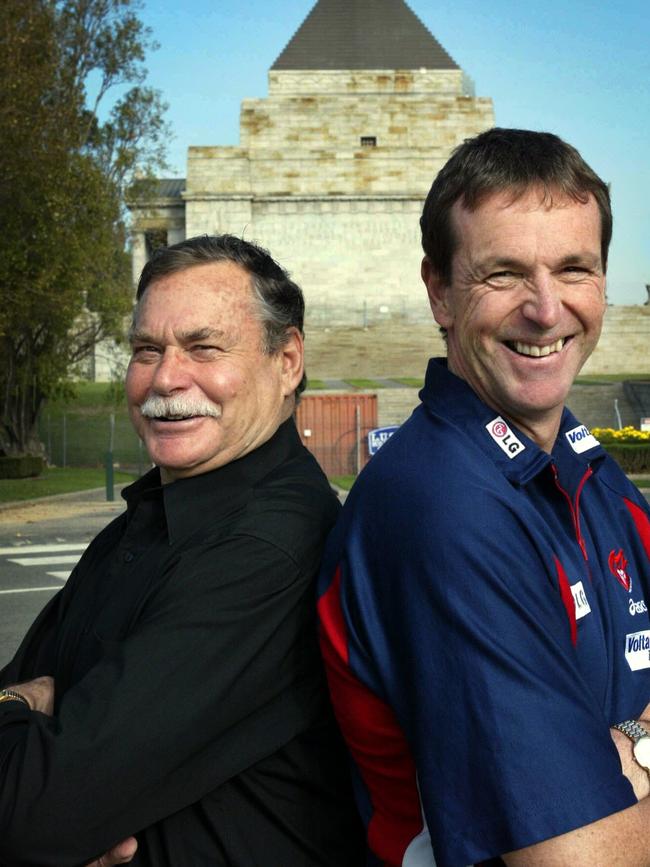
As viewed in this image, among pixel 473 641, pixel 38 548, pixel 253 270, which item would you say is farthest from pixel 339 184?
pixel 473 641

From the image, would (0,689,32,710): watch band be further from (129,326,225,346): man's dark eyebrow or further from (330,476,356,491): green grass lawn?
(330,476,356,491): green grass lawn

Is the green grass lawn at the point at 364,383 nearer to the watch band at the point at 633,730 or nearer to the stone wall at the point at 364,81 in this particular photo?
the stone wall at the point at 364,81

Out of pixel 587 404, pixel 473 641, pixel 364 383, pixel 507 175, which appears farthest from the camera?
pixel 364 383

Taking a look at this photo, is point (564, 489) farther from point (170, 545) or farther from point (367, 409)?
point (367, 409)

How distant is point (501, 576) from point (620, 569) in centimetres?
49

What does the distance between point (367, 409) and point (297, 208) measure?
2731cm

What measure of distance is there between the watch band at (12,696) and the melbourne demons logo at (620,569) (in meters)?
1.19

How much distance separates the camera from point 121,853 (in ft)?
6.99

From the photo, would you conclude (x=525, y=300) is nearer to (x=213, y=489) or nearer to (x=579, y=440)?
(x=579, y=440)

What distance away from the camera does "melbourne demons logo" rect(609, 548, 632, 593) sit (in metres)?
2.19

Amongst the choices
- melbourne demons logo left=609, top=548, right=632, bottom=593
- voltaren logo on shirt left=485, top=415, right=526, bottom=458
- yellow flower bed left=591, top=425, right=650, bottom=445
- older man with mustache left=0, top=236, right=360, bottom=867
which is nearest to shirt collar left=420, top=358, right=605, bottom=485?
voltaren logo on shirt left=485, top=415, right=526, bottom=458

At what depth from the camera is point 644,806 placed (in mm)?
1811

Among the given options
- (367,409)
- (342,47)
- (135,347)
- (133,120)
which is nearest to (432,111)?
(342,47)

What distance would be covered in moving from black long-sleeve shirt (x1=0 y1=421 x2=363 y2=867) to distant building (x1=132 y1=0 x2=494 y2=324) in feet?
159
